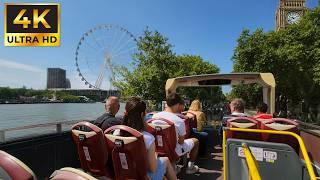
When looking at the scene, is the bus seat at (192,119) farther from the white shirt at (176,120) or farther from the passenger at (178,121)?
the white shirt at (176,120)

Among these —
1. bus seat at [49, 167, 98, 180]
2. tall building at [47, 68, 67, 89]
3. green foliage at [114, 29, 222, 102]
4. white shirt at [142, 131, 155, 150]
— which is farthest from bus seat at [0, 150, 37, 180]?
tall building at [47, 68, 67, 89]

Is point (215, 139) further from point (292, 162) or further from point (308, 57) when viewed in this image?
point (308, 57)

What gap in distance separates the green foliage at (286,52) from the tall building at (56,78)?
87573 millimetres

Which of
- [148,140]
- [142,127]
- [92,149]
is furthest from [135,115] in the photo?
[92,149]

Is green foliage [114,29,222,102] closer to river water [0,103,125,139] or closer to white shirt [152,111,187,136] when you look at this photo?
river water [0,103,125,139]

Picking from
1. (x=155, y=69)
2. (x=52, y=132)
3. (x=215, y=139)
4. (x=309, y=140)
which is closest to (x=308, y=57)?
(x=155, y=69)

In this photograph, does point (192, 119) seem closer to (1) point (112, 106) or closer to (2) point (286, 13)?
(1) point (112, 106)

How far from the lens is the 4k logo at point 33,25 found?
37.4 ft

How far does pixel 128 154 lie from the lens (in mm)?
4633

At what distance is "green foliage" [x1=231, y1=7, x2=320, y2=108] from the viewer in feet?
108

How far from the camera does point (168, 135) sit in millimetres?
6332

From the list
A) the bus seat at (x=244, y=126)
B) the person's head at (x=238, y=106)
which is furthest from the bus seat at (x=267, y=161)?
the person's head at (x=238, y=106)

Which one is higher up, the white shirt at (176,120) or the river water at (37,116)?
the white shirt at (176,120)

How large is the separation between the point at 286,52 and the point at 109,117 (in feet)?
102
